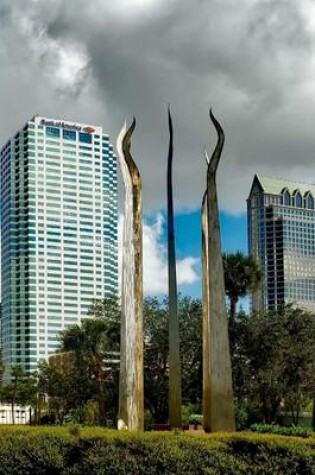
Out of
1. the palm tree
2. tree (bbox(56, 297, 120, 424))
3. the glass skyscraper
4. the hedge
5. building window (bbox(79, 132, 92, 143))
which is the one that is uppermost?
building window (bbox(79, 132, 92, 143))

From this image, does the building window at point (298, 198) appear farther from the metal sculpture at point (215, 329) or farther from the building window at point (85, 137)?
the metal sculpture at point (215, 329)

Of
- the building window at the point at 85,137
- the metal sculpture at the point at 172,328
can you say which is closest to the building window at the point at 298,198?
the building window at the point at 85,137

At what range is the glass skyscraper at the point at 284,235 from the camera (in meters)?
116

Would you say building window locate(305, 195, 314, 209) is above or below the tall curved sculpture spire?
above

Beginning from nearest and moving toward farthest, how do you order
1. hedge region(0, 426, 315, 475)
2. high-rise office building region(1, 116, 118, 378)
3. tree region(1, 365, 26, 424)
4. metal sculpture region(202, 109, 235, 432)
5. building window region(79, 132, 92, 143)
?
hedge region(0, 426, 315, 475), metal sculpture region(202, 109, 235, 432), tree region(1, 365, 26, 424), high-rise office building region(1, 116, 118, 378), building window region(79, 132, 92, 143)

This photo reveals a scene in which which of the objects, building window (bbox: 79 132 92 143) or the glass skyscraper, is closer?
the glass skyscraper

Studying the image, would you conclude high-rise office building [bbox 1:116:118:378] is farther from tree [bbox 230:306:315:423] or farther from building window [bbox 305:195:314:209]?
tree [bbox 230:306:315:423]

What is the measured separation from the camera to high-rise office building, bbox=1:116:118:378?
12488 centimetres

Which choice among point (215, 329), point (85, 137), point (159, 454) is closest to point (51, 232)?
point (85, 137)

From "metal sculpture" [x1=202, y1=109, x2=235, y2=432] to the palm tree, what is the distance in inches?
650

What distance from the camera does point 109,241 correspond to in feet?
443

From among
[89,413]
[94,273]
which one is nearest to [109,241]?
[94,273]

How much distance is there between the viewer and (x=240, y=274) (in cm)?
3322

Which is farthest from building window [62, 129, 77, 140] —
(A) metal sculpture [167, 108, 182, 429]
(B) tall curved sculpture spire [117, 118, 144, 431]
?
(A) metal sculpture [167, 108, 182, 429]
